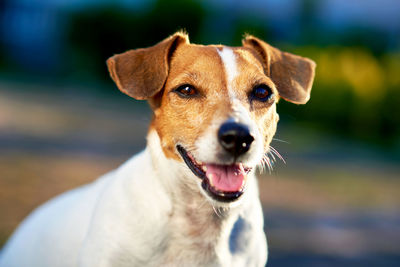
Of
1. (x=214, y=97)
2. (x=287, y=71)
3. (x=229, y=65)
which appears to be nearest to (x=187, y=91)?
(x=214, y=97)

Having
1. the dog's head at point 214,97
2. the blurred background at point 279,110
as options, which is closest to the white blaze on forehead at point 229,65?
the dog's head at point 214,97

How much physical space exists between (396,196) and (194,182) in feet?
21.3

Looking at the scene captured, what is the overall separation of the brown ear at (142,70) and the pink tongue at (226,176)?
0.63m

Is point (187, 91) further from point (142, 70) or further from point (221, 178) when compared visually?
point (221, 178)

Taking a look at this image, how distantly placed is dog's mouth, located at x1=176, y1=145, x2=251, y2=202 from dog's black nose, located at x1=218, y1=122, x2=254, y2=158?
17 cm

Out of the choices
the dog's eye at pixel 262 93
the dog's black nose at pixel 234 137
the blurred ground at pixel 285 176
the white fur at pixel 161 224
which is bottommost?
the blurred ground at pixel 285 176

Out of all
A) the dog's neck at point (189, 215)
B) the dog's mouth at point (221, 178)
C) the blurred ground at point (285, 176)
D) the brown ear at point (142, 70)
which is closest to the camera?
the dog's mouth at point (221, 178)

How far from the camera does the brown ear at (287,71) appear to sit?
10.8 ft

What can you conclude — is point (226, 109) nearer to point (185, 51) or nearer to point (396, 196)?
point (185, 51)

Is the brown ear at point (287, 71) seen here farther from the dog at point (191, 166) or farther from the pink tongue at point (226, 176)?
the pink tongue at point (226, 176)

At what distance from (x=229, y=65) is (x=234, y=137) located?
60 cm

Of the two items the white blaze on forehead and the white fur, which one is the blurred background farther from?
the white blaze on forehead

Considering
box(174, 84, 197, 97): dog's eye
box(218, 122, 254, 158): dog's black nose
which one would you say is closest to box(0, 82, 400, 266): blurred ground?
box(174, 84, 197, 97): dog's eye

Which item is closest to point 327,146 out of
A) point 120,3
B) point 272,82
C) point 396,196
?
point 396,196
